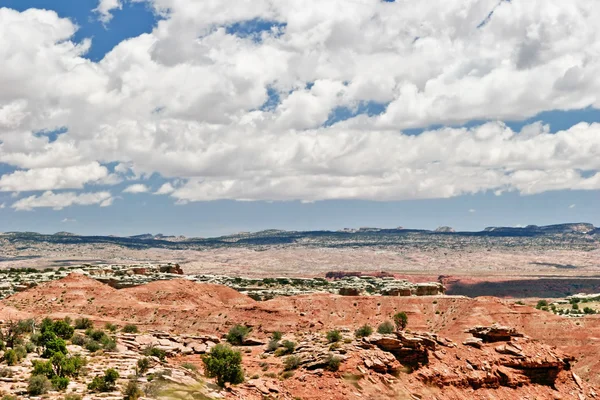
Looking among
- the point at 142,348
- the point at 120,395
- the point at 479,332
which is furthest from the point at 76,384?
the point at 479,332

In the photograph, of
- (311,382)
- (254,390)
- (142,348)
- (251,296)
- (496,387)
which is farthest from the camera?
(251,296)

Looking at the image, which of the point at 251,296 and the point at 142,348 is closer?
the point at 142,348

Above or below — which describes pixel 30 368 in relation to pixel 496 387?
above

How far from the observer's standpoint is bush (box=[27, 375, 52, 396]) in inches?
1293

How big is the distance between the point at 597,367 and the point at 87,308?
55.7m

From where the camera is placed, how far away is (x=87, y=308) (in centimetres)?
7906

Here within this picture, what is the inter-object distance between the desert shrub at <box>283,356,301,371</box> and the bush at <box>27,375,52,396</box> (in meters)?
18.0

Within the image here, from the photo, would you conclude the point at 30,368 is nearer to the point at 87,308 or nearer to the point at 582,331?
the point at 87,308

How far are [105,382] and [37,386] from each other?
3.37 meters

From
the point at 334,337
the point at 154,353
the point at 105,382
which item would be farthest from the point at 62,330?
the point at 334,337

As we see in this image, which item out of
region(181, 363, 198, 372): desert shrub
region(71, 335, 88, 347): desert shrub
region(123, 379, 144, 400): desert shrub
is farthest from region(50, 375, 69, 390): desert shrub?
region(71, 335, 88, 347): desert shrub

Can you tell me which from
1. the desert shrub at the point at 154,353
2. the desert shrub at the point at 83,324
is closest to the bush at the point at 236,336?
the desert shrub at the point at 83,324

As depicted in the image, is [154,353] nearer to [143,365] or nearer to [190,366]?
[190,366]

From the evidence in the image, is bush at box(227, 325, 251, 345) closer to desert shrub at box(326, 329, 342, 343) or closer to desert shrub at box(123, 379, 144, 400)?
desert shrub at box(326, 329, 342, 343)
